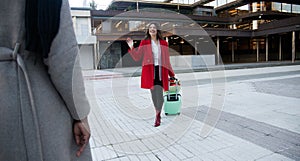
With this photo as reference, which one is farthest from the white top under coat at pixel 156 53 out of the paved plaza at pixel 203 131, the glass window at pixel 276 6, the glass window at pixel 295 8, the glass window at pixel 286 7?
the glass window at pixel 295 8

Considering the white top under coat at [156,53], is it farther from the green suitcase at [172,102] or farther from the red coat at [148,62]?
the green suitcase at [172,102]

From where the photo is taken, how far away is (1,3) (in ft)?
3.10

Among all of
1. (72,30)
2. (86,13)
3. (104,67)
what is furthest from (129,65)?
(72,30)

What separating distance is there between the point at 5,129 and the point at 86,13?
84.8ft

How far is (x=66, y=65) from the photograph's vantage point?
A: 965mm

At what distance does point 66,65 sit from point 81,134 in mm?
367

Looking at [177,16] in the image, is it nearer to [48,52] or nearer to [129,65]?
[129,65]

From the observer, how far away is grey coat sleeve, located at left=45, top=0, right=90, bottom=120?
3.12ft

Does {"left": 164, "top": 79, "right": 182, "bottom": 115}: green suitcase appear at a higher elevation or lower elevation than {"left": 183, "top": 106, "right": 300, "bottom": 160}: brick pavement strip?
higher

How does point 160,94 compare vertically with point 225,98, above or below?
above

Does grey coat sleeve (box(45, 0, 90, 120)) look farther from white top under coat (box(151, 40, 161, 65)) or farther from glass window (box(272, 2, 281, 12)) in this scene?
glass window (box(272, 2, 281, 12))

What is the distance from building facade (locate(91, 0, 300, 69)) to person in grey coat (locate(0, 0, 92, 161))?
21.1 meters

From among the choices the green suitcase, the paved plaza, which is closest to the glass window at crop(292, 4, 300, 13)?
the paved plaza

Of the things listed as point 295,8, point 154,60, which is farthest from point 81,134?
point 295,8
